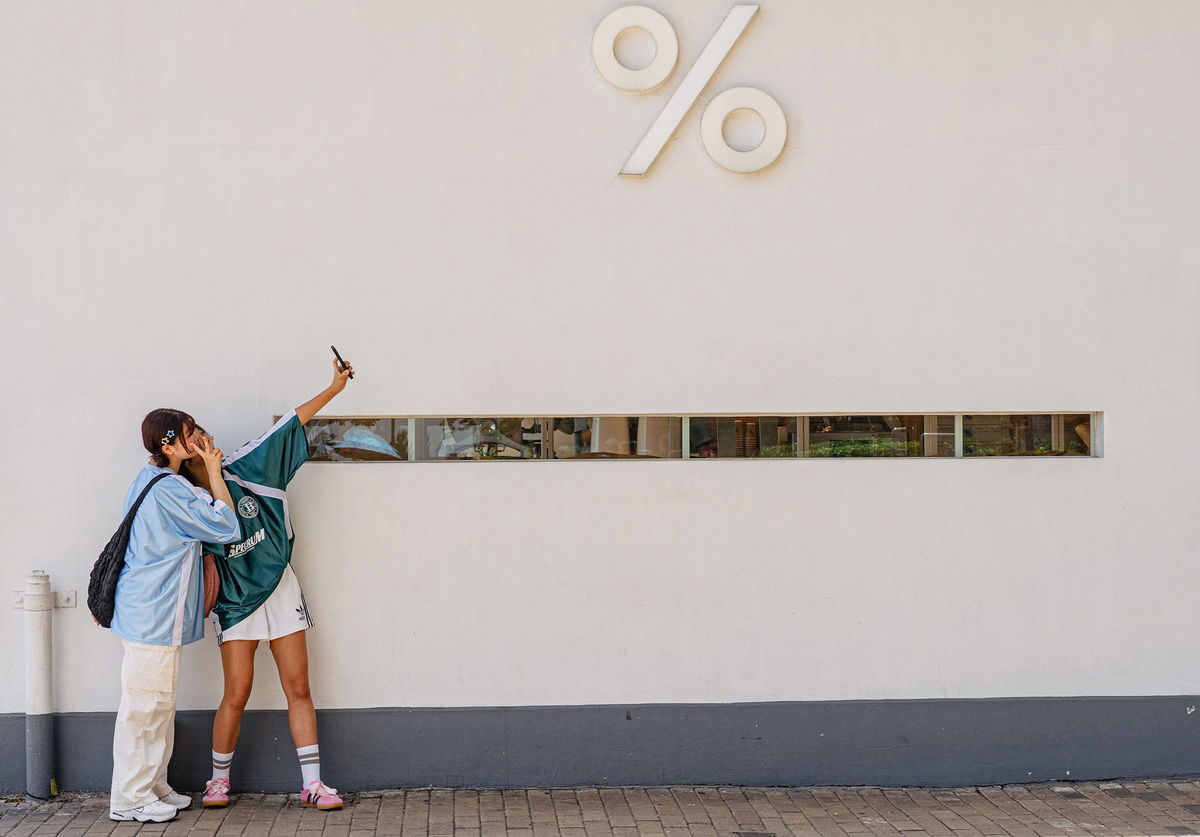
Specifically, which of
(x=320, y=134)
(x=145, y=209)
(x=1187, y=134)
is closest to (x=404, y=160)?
(x=320, y=134)

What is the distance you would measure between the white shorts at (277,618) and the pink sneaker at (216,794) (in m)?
0.64

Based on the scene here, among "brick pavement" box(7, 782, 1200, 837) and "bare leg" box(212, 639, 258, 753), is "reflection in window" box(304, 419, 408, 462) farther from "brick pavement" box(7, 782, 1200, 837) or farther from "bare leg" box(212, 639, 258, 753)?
"brick pavement" box(7, 782, 1200, 837)

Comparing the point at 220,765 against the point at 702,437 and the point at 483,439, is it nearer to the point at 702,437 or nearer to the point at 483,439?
the point at 483,439

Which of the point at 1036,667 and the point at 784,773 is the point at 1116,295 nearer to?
the point at 1036,667

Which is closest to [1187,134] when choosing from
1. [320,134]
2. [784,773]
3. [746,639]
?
[746,639]

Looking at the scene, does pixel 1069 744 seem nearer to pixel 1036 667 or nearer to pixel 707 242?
pixel 1036 667

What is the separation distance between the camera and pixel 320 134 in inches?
214

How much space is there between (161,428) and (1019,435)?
4.12 meters

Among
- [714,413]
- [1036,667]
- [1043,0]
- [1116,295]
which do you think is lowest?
[1036,667]

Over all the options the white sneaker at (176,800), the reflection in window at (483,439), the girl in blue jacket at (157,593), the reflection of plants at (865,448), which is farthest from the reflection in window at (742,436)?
the white sneaker at (176,800)

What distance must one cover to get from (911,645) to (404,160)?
3.47 meters

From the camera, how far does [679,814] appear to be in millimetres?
5176

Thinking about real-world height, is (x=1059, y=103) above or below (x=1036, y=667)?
above

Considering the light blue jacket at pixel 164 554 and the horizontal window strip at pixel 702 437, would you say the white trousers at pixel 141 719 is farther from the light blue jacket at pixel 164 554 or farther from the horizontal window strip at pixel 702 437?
the horizontal window strip at pixel 702 437
